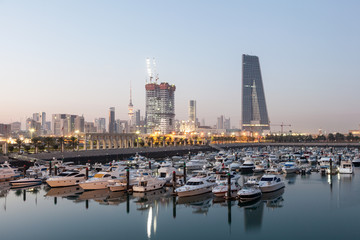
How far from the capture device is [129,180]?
200 feet

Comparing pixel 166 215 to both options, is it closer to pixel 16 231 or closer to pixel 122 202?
pixel 122 202

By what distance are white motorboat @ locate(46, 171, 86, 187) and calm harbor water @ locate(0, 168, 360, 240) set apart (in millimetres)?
2640

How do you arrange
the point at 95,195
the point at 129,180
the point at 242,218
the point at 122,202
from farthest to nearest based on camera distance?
the point at 129,180 → the point at 95,195 → the point at 122,202 → the point at 242,218

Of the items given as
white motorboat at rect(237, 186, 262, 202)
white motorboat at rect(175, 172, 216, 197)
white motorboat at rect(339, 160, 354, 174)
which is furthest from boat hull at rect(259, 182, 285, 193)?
white motorboat at rect(339, 160, 354, 174)

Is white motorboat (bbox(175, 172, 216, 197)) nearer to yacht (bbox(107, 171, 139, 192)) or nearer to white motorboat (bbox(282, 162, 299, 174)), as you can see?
yacht (bbox(107, 171, 139, 192))

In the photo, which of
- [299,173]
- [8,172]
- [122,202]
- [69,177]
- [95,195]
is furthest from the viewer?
[299,173]

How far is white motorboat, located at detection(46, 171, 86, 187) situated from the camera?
210 feet

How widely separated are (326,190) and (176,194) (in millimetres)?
27568

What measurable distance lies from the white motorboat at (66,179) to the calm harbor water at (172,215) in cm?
264

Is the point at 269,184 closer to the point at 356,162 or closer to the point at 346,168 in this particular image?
the point at 346,168

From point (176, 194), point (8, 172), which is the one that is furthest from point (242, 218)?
point (8, 172)

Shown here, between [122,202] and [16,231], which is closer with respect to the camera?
[16,231]

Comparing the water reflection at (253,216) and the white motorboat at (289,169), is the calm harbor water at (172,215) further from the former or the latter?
the white motorboat at (289,169)

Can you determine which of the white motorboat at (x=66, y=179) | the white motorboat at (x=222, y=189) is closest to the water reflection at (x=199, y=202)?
the white motorboat at (x=222, y=189)
